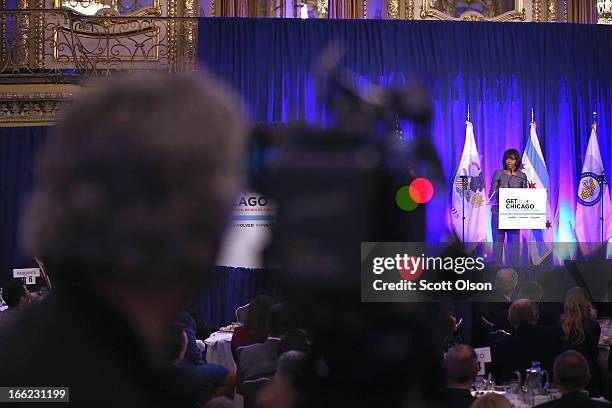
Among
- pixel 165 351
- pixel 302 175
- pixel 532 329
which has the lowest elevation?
pixel 532 329

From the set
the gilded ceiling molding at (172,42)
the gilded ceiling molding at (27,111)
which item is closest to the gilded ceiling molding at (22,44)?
the gilded ceiling molding at (27,111)

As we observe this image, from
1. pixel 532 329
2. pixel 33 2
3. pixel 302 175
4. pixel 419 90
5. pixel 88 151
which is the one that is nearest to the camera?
pixel 88 151

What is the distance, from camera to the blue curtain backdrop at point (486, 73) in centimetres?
1151

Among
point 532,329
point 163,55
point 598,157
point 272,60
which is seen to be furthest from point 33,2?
point 532,329

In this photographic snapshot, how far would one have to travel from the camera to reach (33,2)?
12477 millimetres

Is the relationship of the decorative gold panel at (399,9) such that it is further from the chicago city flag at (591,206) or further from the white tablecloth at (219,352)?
the white tablecloth at (219,352)

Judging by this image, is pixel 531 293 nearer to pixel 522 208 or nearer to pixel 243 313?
pixel 243 313

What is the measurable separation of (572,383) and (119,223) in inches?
154

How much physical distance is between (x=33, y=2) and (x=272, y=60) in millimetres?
3831

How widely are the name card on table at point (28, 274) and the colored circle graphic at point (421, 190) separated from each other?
9958mm

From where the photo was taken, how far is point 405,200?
0.71m

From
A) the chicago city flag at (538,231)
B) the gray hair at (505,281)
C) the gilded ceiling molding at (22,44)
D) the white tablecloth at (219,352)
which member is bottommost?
the white tablecloth at (219,352)

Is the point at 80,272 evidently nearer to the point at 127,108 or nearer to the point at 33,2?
the point at 127,108

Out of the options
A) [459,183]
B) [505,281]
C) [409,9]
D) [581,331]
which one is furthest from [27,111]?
[581,331]
